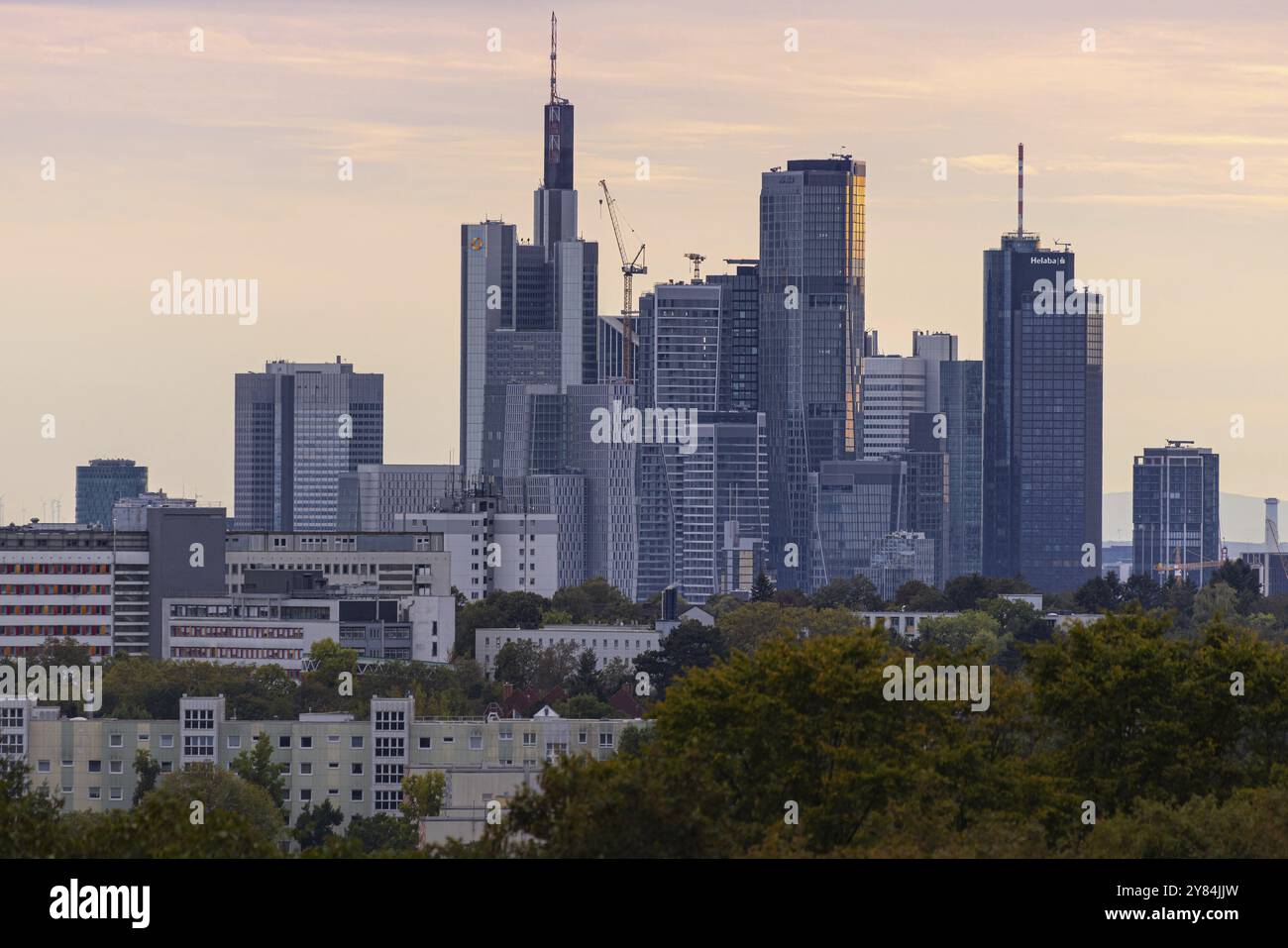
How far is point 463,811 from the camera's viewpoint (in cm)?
9469

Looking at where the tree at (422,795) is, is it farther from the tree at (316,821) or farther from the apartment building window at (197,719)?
the apartment building window at (197,719)

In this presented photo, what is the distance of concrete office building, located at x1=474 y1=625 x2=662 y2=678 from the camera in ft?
624

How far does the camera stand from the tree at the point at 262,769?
111562 millimetres

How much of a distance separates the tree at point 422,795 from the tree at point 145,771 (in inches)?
407

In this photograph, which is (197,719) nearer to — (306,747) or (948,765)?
(306,747)

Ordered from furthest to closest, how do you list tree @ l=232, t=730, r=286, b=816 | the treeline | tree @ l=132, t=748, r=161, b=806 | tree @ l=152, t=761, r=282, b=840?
1. tree @ l=132, t=748, r=161, b=806
2. tree @ l=232, t=730, r=286, b=816
3. tree @ l=152, t=761, r=282, b=840
4. the treeline

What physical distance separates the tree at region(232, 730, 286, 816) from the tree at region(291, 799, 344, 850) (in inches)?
50.6

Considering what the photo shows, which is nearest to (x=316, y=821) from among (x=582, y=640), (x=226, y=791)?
(x=226, y=791)

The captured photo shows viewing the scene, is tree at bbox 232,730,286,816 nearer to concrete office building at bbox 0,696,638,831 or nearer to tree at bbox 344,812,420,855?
concrete office building at bbox 0,696,638,831

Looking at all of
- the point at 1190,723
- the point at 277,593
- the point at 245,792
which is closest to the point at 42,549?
the point at 277,593

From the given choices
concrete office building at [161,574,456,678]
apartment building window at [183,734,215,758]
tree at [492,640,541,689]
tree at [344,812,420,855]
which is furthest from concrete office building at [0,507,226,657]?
tree at [344,812,420,855]

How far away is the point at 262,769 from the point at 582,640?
81.9 metres
